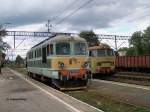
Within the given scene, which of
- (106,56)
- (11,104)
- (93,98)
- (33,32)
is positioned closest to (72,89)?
(93,98)

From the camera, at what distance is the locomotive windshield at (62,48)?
23.7 m

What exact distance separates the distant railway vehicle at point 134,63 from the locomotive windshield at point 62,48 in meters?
19.0

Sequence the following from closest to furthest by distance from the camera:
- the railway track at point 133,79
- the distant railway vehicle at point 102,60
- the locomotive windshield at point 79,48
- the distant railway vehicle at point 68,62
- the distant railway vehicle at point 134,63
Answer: the distant railway vehicle at point 68,62
the locomotive windshield at point 79,48
the railway track at point 133,79
the distant railway vehicle at point 102,60
the distant railway vehicle at point 134,63

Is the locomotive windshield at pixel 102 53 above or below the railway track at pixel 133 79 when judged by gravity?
above

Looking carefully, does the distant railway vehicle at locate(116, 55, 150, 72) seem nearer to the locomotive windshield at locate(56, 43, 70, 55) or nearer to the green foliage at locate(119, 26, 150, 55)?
the locomotive windshield at locate(56, 43, 70, 55)

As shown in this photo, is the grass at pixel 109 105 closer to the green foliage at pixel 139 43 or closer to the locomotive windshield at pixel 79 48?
the locomotive windshield at pixel 79 48

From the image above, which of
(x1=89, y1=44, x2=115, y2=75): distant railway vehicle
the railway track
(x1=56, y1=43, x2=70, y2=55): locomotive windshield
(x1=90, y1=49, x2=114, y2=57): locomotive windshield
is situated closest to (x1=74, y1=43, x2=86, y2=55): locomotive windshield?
(x1=56, y1=43, x2=70, y2=55): locomotive windshield

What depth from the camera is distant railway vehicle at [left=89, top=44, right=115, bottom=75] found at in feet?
112

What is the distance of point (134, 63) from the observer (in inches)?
1796

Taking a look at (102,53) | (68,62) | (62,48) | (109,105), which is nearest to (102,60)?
(102,53)

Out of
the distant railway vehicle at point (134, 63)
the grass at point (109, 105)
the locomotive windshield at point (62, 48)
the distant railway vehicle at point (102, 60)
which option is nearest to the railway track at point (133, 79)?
the distant railway vehicle at point (102, 60)

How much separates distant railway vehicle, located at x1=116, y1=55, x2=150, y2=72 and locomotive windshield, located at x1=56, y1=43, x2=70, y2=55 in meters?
19.0

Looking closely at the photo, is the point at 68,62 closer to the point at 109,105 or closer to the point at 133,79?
the point at 109,105

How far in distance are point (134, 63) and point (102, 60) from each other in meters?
12.2
